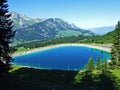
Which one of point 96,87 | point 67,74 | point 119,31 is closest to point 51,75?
point 67,74

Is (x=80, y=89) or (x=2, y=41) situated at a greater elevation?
(x=2, y=41)

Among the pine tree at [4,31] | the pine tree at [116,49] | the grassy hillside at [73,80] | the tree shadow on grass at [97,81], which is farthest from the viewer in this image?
the pine tree at [116,49]

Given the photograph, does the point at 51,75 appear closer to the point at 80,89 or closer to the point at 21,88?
the point at 80,89

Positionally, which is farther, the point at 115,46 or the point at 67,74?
the point at 115,46

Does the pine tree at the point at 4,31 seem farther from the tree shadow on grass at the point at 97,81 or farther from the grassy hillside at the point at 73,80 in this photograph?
the tree shadow on grass at the point at 97,81

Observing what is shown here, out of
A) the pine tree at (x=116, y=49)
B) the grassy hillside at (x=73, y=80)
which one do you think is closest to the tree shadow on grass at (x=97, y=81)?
the grassy hillside at (x=73, y=80)

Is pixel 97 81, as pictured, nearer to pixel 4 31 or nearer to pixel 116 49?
pixel 4 31

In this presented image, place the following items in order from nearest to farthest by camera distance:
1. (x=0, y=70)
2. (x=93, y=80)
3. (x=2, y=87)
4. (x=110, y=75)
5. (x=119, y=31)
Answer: (x=2, y=87)
(x=0, y=70)
(x=93, y=80)
(x=110, y=75)
(x=119, y=31)

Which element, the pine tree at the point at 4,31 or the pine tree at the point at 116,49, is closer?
the pine tree at the point at 4,31

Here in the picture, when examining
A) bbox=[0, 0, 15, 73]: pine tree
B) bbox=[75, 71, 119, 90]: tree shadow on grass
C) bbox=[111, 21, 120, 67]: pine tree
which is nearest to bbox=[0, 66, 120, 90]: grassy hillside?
bbox=[75, 71, 119, 90]: tree shadow on grass

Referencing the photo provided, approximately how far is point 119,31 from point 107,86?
52487 mm

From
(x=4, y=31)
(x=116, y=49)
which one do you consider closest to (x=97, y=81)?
(x=4, y=31)

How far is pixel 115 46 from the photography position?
111 metres

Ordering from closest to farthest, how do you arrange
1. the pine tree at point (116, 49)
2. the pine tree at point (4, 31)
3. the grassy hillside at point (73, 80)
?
the pine tree at point (4, 31) < the grassy hillside at point (73, 80) < the pine tree at point (116, 49)
